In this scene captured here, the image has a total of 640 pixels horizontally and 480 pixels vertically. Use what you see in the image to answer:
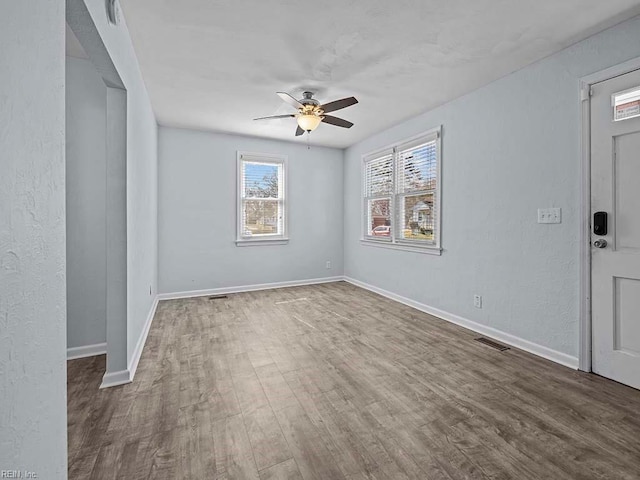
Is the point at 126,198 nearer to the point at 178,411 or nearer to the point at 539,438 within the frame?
the point at 178,411

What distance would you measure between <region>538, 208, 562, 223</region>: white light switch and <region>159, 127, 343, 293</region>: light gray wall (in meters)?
3.77

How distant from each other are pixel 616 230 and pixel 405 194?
2532mm

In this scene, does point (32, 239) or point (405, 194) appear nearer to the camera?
point (32, 239)

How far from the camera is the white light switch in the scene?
8.81ft

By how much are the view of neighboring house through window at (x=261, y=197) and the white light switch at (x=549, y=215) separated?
391cm

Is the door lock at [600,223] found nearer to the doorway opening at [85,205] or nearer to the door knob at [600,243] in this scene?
the door knob at [600,243]

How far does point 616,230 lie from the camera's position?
235 centimetres

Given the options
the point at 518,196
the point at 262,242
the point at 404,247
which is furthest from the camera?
the point at 262,242

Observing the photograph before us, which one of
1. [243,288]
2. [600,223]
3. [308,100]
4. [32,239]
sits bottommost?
[243,288]

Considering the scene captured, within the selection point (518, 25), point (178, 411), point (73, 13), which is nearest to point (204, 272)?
point (178, 411)

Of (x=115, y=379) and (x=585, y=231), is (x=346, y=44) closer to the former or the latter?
(x=585, y=231)

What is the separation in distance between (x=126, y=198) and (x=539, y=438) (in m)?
3.05

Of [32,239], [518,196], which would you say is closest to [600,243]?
[518,196]

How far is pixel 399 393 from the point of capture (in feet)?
7.19
